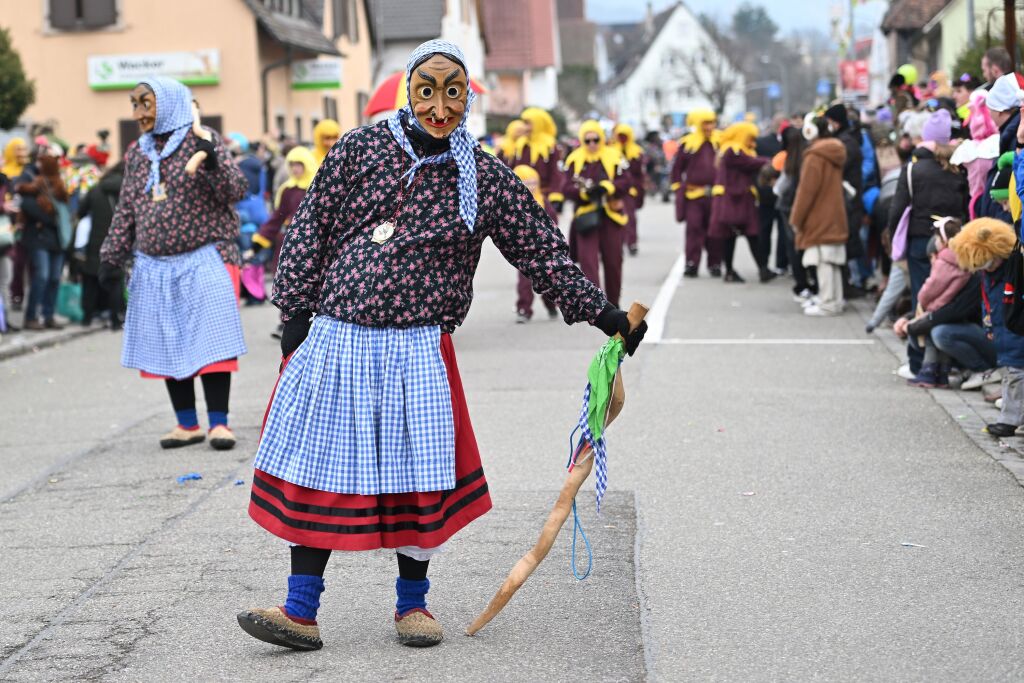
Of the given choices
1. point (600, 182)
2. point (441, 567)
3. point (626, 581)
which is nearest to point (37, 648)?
point (441, 567)

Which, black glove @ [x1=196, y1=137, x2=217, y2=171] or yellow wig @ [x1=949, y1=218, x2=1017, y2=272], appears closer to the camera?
black glove @ [x1=196, y1=137, x2=217, y2=171]

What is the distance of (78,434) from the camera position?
9.84 meters

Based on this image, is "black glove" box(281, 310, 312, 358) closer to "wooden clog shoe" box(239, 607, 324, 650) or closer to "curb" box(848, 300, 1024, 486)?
"wooden clog shoe" box(239, 607, 324, 650)

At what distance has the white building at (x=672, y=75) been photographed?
10850cm

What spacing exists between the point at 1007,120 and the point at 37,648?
18.8 ft

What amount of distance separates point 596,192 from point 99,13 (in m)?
21.2

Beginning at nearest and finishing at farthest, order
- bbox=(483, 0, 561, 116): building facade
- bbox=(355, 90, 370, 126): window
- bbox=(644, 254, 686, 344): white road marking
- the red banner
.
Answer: bbox=(644, 254, 686, 344): white road marking
bbox=(355, 90, 370, 126): window
the red banner
bbox=(483, 0, 561, 116): building facade

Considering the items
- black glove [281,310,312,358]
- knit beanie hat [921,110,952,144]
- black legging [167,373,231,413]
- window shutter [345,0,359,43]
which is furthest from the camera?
window shutter [345,0,359,43]

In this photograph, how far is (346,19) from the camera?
4197cm

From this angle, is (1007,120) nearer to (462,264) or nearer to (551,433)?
(551,433)

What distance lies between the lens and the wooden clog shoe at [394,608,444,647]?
5.14m

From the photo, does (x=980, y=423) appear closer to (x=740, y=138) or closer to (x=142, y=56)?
(x=740, y=138)

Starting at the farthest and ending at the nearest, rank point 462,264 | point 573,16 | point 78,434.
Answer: point 573,16
point 78,434
point 462,264

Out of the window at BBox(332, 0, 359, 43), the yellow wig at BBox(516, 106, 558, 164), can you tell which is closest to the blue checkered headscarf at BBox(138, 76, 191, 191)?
the yellow wig at BBox(516, 106, 558, 164)
